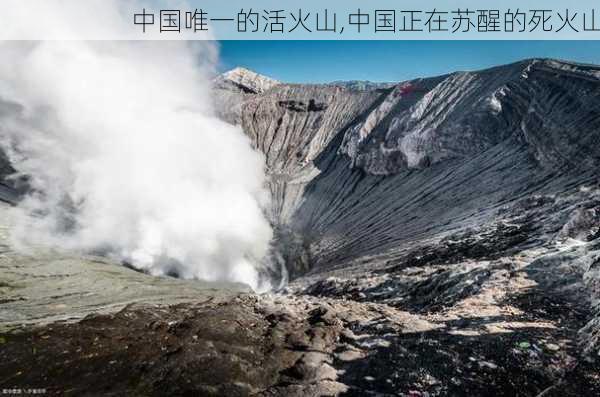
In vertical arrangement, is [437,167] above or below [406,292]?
above

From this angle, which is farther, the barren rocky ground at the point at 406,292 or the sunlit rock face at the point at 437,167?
the sunlit rock face at the point at 437,167

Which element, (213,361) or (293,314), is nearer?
(213,361)

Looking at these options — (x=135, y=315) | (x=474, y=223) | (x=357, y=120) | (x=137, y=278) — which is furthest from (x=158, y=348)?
(x=357, y=120)

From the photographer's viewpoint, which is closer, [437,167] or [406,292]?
[406,292]

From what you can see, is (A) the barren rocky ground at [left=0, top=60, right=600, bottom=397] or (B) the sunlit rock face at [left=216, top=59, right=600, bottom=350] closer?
(A) the barren rocky ground at [left=0, top=60, right=600, bottom=397]

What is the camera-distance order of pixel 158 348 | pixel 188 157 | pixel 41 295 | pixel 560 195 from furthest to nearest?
pixel 188 157 → pixel 560 195 → pixel 41 295 → pixel 158 348

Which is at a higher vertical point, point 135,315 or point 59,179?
point 59,179

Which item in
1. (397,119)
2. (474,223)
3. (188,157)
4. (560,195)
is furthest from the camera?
(397,119)

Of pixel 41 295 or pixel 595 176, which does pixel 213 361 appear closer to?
pixel 41 295
